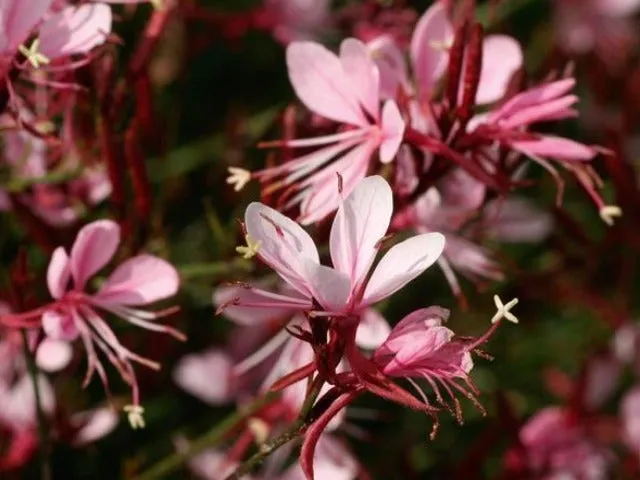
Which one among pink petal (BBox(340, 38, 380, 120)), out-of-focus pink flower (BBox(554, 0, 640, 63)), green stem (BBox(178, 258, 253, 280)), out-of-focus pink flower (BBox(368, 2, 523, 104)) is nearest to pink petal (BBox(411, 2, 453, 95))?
out-of-focus pink flower (BBox(368, 2, 523, 104))

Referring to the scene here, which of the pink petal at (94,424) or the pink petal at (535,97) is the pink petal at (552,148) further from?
the pink petal at (94,424)

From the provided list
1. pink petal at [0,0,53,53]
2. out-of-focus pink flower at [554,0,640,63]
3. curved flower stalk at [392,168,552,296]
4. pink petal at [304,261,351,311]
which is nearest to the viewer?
pink petal at [304,261,351,311]

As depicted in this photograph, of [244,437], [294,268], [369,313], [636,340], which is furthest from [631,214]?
[294,268]

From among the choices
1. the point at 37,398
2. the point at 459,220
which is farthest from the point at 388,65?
the point at 37,398

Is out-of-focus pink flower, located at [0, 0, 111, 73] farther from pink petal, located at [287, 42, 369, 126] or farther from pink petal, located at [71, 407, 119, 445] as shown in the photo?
pink petal, located at [71, 407, 119, 445]

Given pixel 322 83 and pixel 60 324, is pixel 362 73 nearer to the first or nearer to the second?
pixel 322 83

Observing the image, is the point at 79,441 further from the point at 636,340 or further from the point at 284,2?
the point at 636,340
